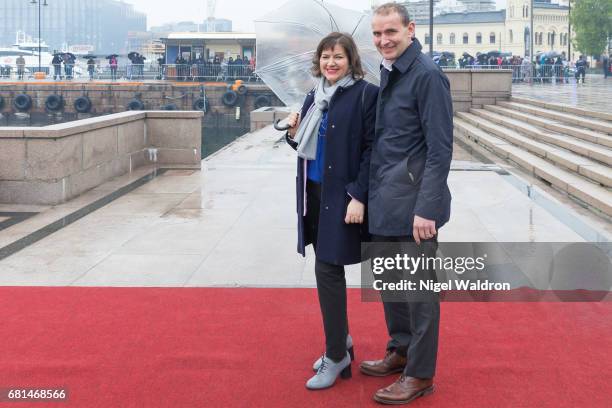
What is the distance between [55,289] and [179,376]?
213 centimetres

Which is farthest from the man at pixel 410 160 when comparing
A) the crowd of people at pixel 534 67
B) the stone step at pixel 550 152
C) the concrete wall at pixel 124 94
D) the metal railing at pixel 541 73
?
the concrete wall at pixel 124 94

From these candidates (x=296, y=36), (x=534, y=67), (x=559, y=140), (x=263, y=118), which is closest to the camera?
(x=296, y=36)

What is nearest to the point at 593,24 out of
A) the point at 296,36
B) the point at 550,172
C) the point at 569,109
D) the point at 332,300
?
the point at 569,109

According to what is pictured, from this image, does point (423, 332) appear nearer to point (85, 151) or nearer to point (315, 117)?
point (315, 117)

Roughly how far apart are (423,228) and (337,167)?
0.58 meters

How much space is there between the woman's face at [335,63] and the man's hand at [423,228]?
2.73 ft

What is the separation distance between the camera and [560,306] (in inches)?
207

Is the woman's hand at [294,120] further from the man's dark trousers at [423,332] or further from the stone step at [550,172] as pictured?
the stone step at [550,172]

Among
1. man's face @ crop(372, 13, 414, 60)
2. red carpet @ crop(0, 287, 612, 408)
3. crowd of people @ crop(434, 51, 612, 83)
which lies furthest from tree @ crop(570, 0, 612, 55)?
man's face @ crop(372, 13, 414, 60)

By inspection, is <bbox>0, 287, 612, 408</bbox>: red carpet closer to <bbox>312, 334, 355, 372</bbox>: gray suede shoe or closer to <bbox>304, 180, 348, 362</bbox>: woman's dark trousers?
<bbox>312, 334, 355, 372</bbox>: gray suede shoe

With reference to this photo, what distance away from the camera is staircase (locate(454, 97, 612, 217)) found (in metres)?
10.3

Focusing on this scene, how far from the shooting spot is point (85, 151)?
1061 centimetres

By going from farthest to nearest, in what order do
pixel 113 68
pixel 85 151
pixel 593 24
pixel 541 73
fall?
pixel 593 24
pixel 113 68
pixel 541 73
pixel 85 151

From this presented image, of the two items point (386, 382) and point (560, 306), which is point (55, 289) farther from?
point (560, 306)
